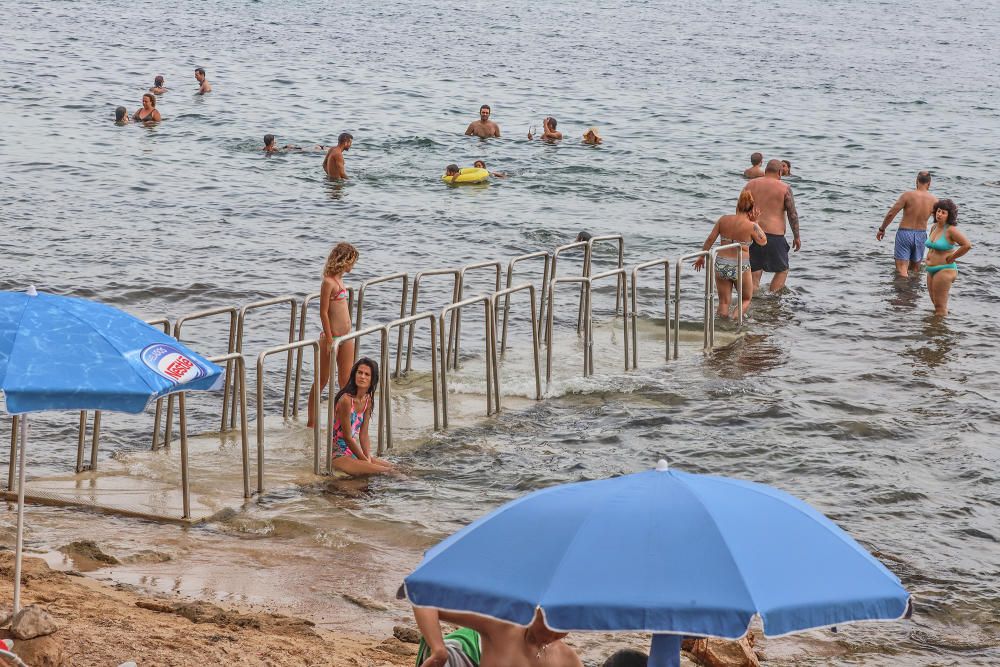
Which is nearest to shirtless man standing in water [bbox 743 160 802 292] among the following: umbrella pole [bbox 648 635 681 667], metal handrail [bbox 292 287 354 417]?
metal handrail [bbox 292 287 354 417]

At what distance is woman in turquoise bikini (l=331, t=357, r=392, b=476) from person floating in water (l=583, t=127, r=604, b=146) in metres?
19.5

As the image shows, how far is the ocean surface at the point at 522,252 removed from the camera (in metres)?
8.41

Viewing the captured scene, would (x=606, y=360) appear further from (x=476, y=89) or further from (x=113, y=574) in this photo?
(x=476, y=89)

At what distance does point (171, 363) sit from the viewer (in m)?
5.93

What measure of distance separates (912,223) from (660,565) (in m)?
13.6

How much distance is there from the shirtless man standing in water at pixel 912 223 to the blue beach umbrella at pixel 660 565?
12561 mm

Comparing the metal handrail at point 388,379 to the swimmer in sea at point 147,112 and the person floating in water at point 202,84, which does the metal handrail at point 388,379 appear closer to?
the swimmer in sea at point 147,112

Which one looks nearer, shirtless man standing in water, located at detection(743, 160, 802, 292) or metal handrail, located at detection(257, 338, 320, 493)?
metal handrail, located at detection(257, 338, 320, 493)

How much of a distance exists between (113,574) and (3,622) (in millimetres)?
1448

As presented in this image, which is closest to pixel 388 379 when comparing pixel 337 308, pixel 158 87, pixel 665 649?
pixel 337 308

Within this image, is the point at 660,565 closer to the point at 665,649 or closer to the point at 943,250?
the point at 665,649

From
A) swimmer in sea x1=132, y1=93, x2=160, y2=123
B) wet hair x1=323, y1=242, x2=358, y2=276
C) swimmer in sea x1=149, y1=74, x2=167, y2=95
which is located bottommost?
wet hair x1=323, y1=242, x2=358, y2=276

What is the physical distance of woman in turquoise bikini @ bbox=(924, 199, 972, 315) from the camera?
1417 centimetres

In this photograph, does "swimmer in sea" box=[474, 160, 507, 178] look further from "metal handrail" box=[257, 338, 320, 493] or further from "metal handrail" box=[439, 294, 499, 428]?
"metal handrail" box=[257, 338, 320, 493]
